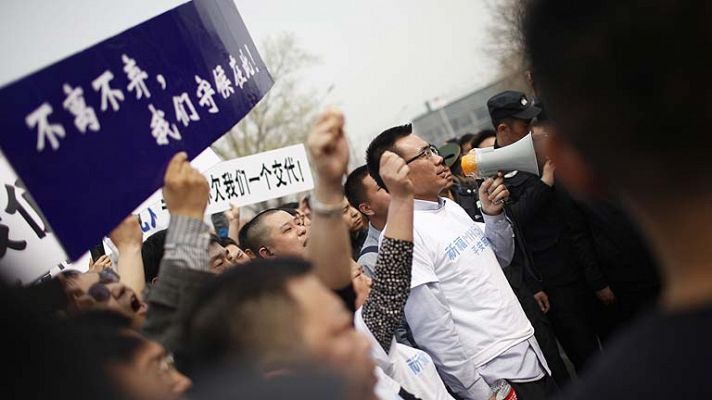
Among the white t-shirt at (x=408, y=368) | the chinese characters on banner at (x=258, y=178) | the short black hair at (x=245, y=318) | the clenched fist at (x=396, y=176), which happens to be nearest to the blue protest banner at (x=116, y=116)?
the short black hair at (x=245, y=318)

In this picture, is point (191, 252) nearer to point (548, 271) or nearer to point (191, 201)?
point (191, 201)

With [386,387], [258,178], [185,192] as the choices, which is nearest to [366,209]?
[258,178]

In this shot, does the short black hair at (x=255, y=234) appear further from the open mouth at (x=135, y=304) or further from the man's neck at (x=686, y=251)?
the man's neck at (x=686, y=251)

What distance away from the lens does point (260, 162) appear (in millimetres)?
5824

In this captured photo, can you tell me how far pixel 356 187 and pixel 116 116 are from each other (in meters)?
2.37

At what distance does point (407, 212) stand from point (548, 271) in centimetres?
236

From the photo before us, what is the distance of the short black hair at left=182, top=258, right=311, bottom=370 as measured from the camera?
1.31 metres

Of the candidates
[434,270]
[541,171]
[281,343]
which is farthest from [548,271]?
[281,343]

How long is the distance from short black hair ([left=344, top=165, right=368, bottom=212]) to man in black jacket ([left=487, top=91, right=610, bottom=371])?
39.7 inches

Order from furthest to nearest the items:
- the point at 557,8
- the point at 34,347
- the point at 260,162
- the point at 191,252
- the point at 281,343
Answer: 1. the point at 260,162
2. the point at 191,252
3. the point at 281,343
4. the point at 557,8
5. the point at 34,347

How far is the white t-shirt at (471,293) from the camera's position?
3.08 m

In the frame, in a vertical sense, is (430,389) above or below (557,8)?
below

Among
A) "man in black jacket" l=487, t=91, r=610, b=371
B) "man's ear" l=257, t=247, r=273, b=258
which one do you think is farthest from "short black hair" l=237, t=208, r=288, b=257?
"man in black jacket" l=487, t=91, r=610, b=371

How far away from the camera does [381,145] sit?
366cm
